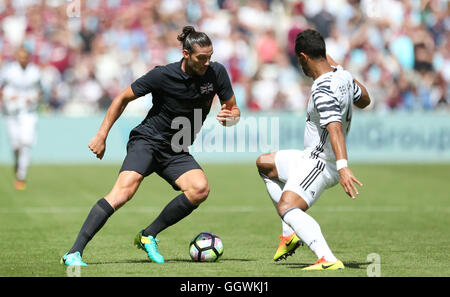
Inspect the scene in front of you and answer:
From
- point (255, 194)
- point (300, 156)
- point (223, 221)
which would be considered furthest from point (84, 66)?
point (300, 156)

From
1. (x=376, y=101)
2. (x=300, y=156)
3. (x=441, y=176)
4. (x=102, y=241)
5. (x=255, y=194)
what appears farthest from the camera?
(x=376, y=101)

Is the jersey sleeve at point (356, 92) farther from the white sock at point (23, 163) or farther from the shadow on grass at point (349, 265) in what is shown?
the white sock at point (23, 163)

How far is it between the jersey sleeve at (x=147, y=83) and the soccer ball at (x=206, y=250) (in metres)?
1.59

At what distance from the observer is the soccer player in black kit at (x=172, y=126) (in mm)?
8422

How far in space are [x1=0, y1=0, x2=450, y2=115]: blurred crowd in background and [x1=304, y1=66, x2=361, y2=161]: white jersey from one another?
14.8 m

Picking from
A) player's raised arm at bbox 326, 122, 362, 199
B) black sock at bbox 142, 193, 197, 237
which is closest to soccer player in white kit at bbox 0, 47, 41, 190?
black sock at bbox 142, 193, 197, 237

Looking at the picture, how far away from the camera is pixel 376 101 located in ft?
77.8

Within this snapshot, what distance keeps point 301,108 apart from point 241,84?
183 centimetres

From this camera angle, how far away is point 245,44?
24.8 meters

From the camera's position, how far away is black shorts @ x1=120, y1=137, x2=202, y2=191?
8.67m

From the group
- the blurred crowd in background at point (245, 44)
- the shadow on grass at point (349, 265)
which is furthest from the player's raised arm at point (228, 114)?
the blurred crowd in background at point (245, 44)

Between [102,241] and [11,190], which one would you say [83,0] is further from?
[102,241]

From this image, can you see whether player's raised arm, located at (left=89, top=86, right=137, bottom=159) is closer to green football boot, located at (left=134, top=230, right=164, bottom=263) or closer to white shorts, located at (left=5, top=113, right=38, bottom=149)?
green football boot, located at (left=134, top=230, right=164, bottom=263)

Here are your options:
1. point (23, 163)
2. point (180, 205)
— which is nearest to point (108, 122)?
point (180, 205)
